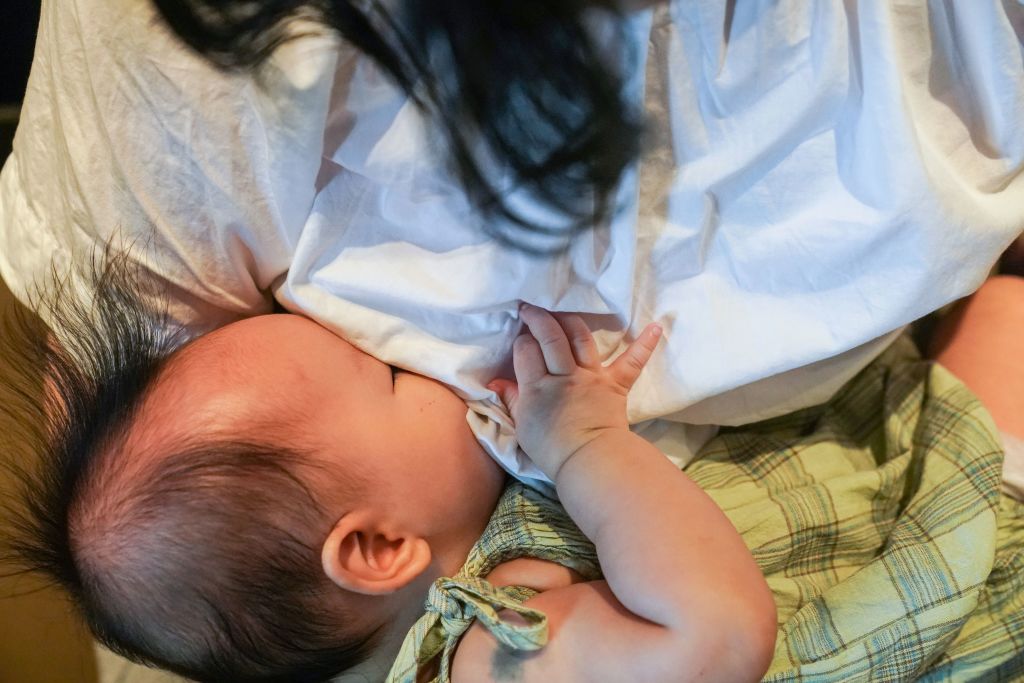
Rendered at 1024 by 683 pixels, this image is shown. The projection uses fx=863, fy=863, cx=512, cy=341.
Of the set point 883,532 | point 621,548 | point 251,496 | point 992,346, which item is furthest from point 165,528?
point 992,346

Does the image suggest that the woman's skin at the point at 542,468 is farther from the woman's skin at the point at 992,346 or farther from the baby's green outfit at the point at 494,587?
the woman's skin at the point at 992,346

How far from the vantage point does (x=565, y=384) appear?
71 centimetres

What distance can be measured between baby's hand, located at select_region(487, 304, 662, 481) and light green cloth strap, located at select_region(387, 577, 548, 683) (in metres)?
0.11

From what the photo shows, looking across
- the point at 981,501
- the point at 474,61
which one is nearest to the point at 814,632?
the point at 981,501

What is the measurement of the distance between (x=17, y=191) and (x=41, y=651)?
A: 0.49 m

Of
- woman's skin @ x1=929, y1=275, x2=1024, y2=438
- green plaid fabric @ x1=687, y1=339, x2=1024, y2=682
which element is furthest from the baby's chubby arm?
woman's skin @ x1=929, y1=275, x2=1024, y2=438

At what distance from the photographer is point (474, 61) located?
1.80 ft

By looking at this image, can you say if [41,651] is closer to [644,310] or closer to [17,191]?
[17,191]

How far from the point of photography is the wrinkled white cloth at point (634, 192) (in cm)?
60

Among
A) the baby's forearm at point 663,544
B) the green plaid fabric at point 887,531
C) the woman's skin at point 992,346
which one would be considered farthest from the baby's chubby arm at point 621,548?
the woman's skin at point 992,346

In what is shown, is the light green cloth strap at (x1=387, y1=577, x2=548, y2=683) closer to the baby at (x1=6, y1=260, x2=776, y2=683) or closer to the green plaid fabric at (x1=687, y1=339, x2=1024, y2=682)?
the baby at (x1=6, y1=260, x2=776, y2=683)

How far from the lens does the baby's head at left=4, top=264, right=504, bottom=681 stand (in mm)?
649

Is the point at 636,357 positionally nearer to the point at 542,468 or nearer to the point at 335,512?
the point at 542,468

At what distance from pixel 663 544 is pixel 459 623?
0.18 meters
